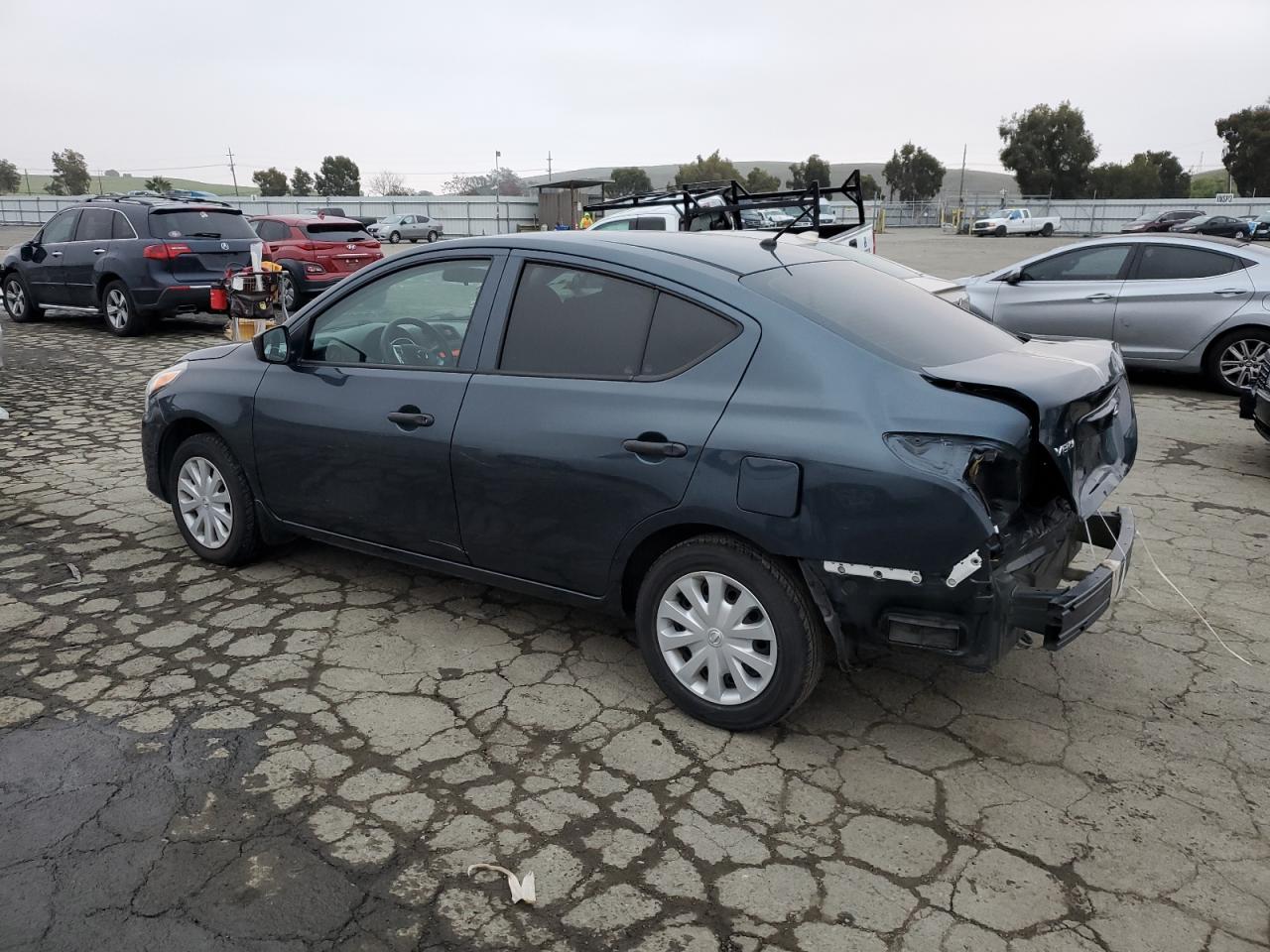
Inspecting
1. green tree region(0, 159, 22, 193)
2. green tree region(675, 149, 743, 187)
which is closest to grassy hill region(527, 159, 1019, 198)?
green tree region(675, 149, 743, 187)

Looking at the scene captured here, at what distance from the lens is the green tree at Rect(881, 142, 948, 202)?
94.4 metres

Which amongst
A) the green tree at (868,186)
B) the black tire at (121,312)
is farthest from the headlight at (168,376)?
the black tire at (121,312)

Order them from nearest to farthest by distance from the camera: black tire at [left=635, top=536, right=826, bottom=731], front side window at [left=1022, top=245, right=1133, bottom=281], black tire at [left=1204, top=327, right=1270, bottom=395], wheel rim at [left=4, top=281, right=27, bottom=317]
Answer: black tire at [left=635, top=536, right=826, bottom=731] → black tire at [left=1204, top=327, right=1270, bottom=395] → front side window at [left=1022, top=245, right=1133, bottom=281] → wheel rim at [left=4, top=281, right=27, bottom=317]

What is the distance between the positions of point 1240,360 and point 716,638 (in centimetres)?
766

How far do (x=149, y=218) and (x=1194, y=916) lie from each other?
1338cm

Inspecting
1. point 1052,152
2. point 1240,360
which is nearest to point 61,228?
point 1240,360

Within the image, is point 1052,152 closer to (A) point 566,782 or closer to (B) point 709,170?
(B) point 709,170

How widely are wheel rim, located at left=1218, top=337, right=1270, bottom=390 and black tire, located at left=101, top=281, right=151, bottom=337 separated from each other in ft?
40.3

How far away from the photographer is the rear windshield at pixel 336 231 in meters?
15.6

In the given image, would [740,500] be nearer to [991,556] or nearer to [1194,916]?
[991,556]

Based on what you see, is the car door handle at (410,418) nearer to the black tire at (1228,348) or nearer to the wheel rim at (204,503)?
the wheel rim at (204,503)

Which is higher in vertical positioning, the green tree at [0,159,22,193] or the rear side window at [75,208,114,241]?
the green tree at [0,159,22,193]

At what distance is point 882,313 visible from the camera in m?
3.42

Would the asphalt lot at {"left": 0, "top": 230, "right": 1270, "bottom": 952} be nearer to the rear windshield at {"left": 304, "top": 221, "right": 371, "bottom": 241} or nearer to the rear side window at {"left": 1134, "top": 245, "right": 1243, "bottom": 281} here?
the rear side window at {"left": 1134, "top": 245, "right": 1243, "bottom": 281}
